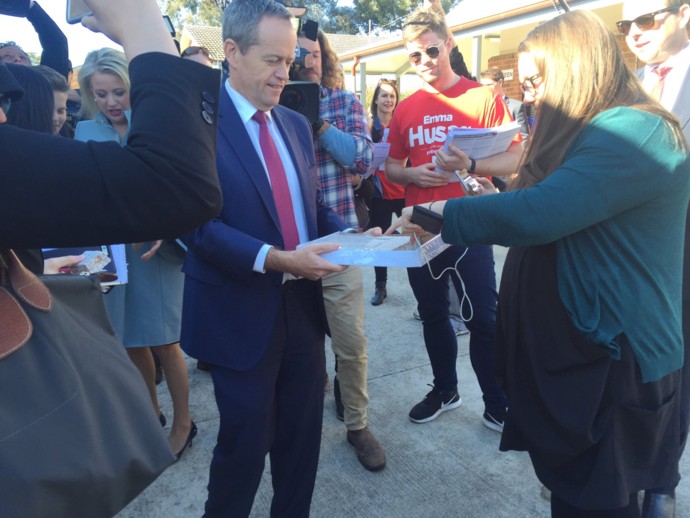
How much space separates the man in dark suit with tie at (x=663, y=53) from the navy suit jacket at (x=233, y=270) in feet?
5.91

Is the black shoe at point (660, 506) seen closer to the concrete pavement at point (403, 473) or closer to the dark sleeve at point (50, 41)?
the concrete pavement at point (403, 473)

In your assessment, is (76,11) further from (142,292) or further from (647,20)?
(647,20)

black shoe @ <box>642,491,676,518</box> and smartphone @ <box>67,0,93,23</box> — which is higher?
smartphone @ <box>67,0,93,23</box>

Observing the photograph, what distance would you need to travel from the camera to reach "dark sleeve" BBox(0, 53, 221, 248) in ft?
2.27

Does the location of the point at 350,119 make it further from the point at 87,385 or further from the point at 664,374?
the point at 87,385

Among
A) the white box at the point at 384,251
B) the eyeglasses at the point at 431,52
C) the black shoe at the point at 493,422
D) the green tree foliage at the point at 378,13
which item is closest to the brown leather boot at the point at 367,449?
the black shoe at the point at 493,422

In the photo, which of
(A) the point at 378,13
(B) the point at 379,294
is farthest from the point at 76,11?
(A) the point at 378,13

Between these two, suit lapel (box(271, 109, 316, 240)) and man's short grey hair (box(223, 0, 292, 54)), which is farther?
suit lapel (box(271, 109, 316, 240))

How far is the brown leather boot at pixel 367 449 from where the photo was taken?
2.63 metres

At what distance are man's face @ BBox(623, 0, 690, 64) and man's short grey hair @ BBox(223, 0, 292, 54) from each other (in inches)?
68.2

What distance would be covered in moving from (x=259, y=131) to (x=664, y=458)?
5.84ft

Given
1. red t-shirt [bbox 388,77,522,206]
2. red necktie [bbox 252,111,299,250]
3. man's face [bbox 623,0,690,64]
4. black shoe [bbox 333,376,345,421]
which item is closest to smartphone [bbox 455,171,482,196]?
red t-shirt [bbox 388,77,522,206]

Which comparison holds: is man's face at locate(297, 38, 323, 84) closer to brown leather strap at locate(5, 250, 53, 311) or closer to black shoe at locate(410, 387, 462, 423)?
black shoe at locate(410, 387, 462, 423)

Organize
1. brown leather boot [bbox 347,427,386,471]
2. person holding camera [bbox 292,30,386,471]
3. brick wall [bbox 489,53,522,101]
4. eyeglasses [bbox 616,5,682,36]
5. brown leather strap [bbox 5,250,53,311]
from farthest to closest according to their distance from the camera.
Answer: brick wall [bbox 489,53,522,101] < person holding camera [bbox 292,30,386,471] < brown leather boot [bbox 347,427,386,471] < eyeglasses [bbox 616,5,682,36] < brown leather strap [bbox 5,250,53,311]
